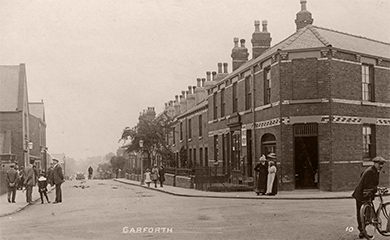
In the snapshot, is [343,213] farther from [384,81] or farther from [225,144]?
[225,144]

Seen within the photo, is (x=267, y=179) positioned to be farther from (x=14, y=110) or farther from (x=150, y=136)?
(x=14, y=110)

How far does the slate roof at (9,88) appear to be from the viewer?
142ft

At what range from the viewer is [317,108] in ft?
76.8

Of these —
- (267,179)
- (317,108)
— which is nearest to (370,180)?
(267,179)

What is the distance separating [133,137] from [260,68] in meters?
22.6

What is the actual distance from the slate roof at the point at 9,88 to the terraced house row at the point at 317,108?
24.0 m

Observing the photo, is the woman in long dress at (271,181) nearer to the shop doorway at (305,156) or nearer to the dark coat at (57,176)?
the shop doorway at (305,156)

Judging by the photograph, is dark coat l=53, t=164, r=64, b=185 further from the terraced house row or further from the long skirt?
the terraced house row

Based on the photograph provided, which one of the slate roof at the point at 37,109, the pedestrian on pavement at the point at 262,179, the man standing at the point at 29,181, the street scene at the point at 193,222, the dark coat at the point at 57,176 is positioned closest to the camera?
the street scene at the point at 193,222

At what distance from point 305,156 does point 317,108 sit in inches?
94.3

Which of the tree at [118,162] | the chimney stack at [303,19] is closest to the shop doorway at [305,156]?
the chimney stack at [303,19]

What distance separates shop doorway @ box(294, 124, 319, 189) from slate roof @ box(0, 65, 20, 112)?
28.9 meters

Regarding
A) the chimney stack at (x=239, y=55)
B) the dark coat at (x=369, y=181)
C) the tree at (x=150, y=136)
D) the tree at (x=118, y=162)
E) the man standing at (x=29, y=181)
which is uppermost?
the chimney stack at (x=239, y=55)

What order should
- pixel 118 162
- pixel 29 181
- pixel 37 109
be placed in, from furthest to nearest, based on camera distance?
1. pixel 118 162
2. pixel 37 109
3. pixel 29 181
